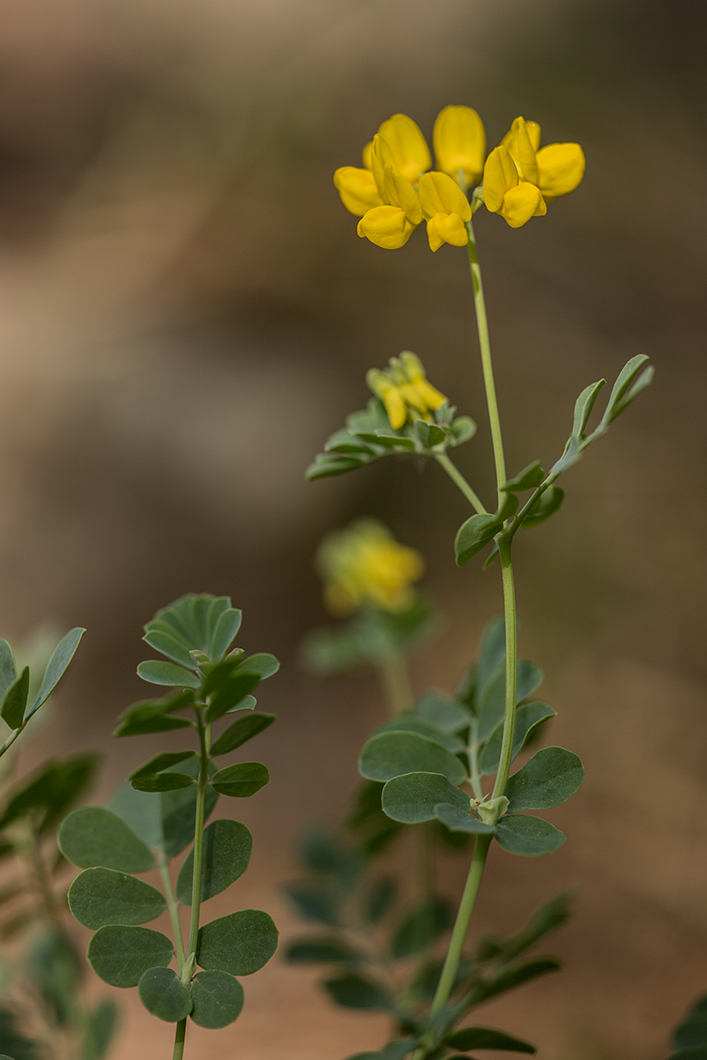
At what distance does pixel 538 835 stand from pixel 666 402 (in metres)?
2.21

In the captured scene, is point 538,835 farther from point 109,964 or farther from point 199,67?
point 199,67

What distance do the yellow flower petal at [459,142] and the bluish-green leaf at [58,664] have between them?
345 mm

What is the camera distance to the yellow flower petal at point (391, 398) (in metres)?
0.47

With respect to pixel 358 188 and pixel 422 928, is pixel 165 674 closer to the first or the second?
pixel 358 188

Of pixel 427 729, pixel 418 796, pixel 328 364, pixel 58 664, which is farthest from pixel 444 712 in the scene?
pixel 328 364

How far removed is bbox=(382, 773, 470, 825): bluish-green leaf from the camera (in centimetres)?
41

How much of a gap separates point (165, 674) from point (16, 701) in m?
0.07

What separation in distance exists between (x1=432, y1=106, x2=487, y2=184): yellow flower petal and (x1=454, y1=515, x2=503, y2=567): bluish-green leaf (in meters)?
0.23

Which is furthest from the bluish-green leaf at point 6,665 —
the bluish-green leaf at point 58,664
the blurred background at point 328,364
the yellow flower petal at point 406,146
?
the blurred background at point 328,364

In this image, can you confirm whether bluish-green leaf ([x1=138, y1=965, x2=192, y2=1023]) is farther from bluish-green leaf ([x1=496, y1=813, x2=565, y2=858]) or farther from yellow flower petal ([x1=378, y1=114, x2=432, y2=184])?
yellow flower petal ([x1=378, y1=114, x2=432, y2=184])

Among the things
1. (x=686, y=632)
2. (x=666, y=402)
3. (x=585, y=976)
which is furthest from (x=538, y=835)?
(x=666, y=402)

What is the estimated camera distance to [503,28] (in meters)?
2.75

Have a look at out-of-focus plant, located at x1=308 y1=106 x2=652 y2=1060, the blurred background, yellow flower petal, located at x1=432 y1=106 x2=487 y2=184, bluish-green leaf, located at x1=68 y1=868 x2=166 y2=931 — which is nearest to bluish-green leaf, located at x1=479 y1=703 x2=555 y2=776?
out-of-focus plant, located at x1=308 y1=106 x2=652 y2=1060

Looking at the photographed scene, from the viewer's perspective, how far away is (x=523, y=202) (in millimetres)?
423
